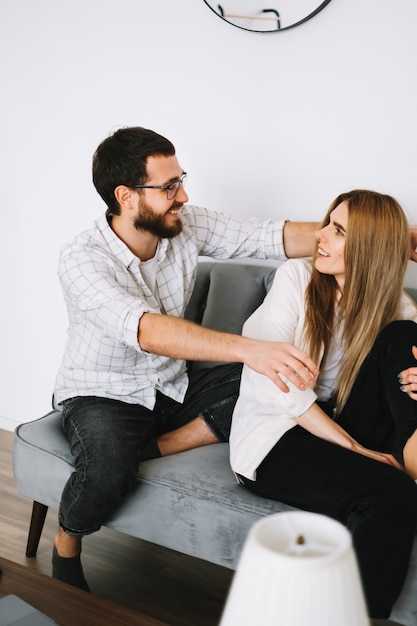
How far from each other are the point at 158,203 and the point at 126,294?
1.22 feet

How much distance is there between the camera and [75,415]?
193 centimetres

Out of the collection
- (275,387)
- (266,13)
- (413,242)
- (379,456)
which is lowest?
(379,456)

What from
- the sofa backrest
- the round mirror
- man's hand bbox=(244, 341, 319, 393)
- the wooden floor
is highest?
the round mirror

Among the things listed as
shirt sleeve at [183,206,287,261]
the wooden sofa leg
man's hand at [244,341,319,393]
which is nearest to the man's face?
shirt sleeve at [183,206,287,261]

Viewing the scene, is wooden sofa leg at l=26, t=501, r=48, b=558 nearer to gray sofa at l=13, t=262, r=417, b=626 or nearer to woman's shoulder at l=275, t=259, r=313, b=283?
gray sofa at l=13, t=262, r=417, b=626

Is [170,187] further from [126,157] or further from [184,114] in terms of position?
[184,114]

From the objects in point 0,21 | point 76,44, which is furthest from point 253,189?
point 0,21

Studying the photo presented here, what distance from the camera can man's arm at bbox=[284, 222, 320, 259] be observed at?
2.18 meters

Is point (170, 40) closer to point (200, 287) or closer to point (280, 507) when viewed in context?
point (200, 287)

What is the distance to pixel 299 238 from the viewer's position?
2193 millimetres

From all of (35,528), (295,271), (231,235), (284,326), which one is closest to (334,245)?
(295,271)

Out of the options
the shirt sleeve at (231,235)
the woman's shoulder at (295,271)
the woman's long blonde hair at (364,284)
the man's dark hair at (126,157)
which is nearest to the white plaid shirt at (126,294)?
the shirt sleeve at (231,235)

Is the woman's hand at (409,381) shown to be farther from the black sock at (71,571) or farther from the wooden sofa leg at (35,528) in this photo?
the wooden sofa leg at (35,528)

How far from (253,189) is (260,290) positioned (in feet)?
1.48
